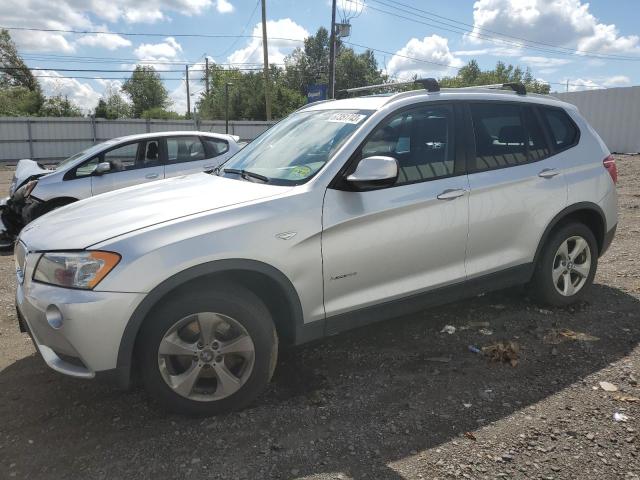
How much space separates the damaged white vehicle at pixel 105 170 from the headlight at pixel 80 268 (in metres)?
5.03

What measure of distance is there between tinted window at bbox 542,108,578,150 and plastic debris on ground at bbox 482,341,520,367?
1675mm

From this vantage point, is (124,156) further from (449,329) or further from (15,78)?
(15,78)

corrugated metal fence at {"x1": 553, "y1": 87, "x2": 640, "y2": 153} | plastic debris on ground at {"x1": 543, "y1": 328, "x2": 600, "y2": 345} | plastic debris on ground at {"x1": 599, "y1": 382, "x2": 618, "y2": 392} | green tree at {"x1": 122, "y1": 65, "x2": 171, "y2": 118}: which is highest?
green tree at {"x1": 122, "y1": 65, "x2": 171, "y2": 118}

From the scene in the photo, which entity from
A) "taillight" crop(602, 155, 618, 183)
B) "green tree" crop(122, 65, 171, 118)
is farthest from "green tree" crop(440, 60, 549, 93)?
"taillight" crop(602, 155, 618, 183)

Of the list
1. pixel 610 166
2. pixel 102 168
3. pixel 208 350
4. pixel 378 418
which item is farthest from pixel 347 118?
pixel 102 168

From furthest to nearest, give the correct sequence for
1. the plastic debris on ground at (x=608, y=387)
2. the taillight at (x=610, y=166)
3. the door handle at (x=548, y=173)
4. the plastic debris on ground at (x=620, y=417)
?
the taillight at (x=610, y=166) < the door handle at (x=548, y=173) < the plastic debris on ground at (x=608, y=387) < the plastic debris on ground at (x=620, y=417)

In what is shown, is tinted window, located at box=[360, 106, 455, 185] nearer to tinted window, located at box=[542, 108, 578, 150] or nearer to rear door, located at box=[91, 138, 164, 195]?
tinted window, located at box=[542, 108, 578, 150]

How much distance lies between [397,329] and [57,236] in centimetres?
257

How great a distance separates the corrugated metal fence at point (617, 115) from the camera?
2034 cm

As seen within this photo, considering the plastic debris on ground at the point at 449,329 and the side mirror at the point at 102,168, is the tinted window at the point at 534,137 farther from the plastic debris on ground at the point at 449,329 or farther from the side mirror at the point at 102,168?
the side mirror at the point at 102,168

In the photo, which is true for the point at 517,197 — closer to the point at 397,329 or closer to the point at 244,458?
the point at 397,329

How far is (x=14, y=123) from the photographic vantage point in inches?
1046

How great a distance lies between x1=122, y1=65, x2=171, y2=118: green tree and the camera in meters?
69.9

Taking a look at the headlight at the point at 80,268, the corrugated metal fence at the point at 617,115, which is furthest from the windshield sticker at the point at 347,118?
the corrugated metal fence at the point at 617,115
